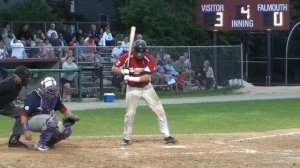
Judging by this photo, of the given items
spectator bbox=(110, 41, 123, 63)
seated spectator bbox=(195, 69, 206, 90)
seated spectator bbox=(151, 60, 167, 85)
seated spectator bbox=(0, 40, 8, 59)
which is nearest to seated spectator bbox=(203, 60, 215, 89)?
seated spectator bbox=(195, 69, 206, 90)

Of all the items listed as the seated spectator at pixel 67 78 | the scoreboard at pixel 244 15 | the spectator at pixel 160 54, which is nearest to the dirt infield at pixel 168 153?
the seated spectator at pixel 67 78

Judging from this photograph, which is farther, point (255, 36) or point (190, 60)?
point (255, 36)

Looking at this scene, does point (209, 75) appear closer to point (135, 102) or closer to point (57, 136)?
point (135, 102)

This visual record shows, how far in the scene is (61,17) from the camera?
39.4 m

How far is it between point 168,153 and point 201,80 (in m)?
18.0

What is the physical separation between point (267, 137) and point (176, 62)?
14.7 metres

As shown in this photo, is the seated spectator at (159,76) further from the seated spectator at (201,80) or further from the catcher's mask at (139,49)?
the catcher's mask at (139,49)

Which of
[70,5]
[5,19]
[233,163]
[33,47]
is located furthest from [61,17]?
[233,163]

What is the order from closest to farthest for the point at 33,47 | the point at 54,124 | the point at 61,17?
the point at 54,124, the point at 33,47, the point at 61,17

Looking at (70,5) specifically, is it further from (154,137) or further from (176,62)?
(154,137)

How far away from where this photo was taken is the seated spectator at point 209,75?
31047 millimetres

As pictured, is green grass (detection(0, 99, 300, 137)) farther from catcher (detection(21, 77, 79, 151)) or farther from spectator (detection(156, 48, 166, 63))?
spectator (detection(156, 48, 166, 63))

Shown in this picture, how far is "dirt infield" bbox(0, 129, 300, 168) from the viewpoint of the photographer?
11.8m

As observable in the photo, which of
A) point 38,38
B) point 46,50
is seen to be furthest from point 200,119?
point 38,38
